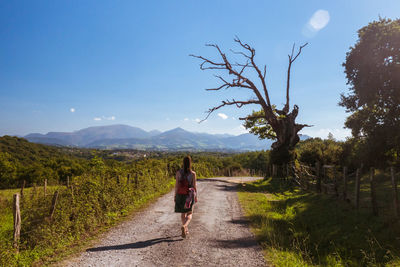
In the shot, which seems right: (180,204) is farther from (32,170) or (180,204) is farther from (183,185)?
(32,170)

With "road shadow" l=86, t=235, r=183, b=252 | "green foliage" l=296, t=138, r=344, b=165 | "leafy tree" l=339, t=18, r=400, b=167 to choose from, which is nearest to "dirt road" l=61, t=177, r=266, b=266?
"road shadow" l=86, t=235, r=183, b=252

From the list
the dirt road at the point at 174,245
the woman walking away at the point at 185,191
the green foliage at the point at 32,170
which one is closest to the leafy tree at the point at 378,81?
the dirt road at the point at 174,245

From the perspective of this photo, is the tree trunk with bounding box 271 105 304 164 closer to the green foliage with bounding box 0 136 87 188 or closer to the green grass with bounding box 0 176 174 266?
the green grass with bounding box 0 176 174 266

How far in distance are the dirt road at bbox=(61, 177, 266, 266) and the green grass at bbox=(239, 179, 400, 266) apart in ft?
1.91

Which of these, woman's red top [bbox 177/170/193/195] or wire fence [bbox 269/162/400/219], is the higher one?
woman's red top [bbox 177/170/193/195]

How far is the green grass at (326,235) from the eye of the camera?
541cm

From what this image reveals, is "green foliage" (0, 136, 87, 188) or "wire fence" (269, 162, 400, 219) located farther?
"green foliage" (0, 136, 87, 188)

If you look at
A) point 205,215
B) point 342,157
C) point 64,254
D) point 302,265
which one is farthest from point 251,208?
point 342,157

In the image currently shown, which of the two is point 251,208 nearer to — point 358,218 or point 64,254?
point 358,218

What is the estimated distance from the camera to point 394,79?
16.0 metres

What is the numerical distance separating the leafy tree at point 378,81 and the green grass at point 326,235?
33.9 ft

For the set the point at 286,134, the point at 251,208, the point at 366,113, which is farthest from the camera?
the point at 286,134

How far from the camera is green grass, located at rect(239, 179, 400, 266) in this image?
5406 millimetres

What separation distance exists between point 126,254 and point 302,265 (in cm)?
398
